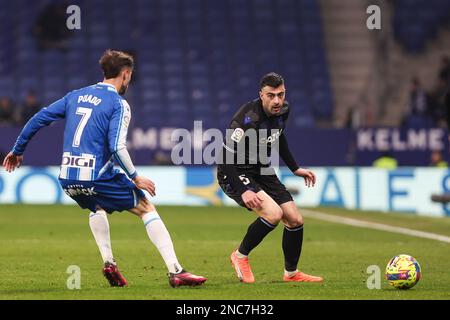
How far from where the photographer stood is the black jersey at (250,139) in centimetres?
1005

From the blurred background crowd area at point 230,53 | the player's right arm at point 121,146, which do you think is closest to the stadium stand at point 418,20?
the blurred background crowd area at point 230,53

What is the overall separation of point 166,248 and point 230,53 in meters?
21.5

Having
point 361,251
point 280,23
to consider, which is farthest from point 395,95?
point 361,251

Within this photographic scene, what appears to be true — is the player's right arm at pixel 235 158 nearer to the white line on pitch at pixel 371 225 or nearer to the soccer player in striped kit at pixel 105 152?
the soccer player in striped kit at pixel 105 152

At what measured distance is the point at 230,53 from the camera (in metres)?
30.4

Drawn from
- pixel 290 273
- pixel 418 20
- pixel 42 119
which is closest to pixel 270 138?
pixel 290 273

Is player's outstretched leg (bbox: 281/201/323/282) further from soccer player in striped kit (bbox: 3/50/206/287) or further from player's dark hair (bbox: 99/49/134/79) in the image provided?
player's dark hair (bbox: 99/49/134/79)

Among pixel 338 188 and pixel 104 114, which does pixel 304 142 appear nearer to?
pixel 338 188

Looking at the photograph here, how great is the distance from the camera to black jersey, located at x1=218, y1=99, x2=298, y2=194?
10055mm

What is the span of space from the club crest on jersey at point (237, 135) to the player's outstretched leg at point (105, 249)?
1.40 m

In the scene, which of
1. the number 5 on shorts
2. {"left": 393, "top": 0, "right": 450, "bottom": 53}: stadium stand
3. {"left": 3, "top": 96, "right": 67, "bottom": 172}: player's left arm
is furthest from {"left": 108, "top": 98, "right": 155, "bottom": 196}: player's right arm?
{"left": 393, "top": 0, "right": 450, "bottom": 53}: stadium stand

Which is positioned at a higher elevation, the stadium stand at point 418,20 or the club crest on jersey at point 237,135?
the stadium stand at point 418,20

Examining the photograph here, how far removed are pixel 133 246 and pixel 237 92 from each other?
15.3 metres

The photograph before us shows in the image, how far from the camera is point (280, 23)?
31375 millimetres
